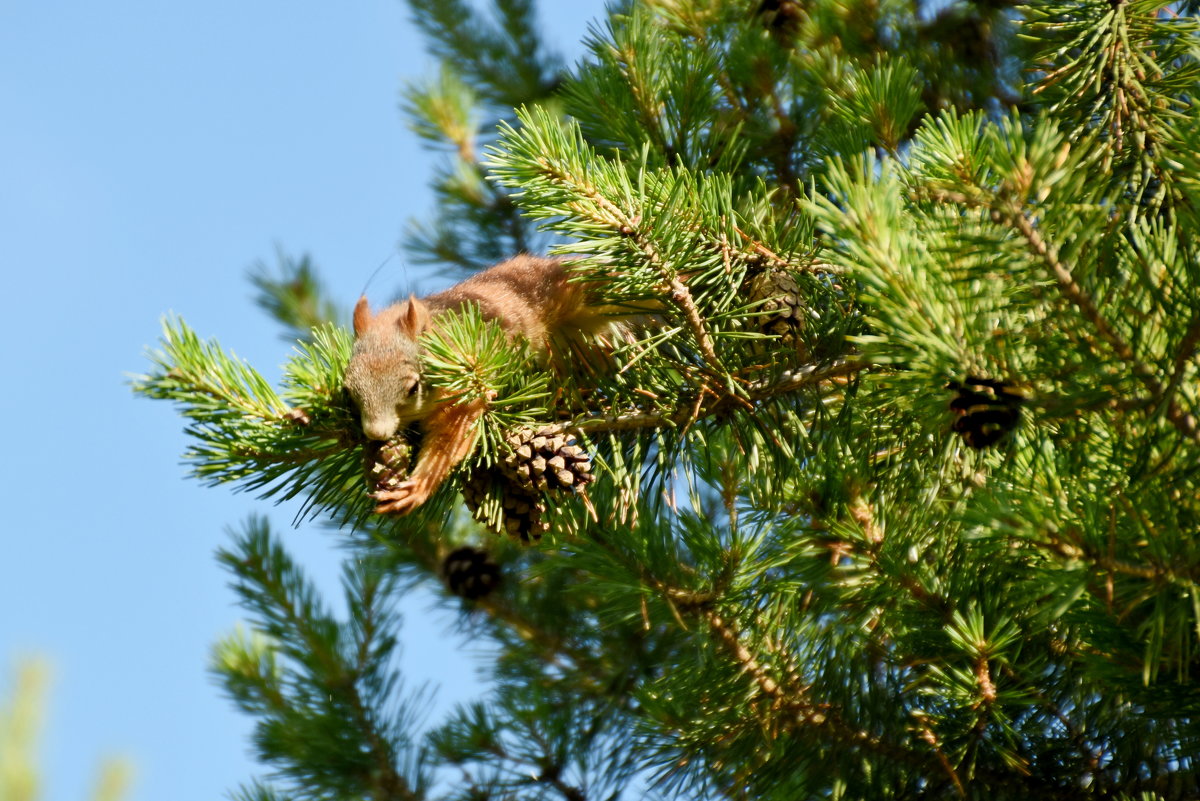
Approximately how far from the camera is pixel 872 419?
1.40 m

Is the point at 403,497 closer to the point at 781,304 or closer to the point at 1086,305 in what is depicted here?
the point at 781,304

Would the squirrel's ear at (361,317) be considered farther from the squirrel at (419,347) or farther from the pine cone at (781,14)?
the pine cone at (781,14)

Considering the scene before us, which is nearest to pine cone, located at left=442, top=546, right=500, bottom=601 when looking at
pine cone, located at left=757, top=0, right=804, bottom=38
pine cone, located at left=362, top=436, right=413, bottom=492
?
pine cone, located at left=362, top=436, right=413, bottom=492

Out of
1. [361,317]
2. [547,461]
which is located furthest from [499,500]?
[361,317]

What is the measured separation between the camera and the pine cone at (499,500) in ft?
4.33

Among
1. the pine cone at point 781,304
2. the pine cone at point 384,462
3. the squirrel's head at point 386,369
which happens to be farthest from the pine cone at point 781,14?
the pine cone at point 384,462

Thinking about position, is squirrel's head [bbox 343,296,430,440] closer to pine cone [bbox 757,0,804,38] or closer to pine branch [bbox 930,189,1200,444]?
pine branch [bbox 930,189,1200,444]

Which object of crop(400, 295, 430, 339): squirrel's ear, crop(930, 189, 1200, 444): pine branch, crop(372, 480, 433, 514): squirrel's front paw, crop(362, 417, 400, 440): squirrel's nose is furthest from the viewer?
crop(400, 295, 430, 339): squirrel's ear

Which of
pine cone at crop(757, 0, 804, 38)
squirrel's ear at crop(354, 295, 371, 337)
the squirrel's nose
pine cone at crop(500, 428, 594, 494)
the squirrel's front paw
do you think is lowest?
the squirrel's front paw

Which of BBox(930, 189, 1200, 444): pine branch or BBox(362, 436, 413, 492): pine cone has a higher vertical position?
BBox(362, 436, 413, 492): pine cone

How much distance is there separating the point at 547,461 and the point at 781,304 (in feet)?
1.16

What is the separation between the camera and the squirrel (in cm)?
125

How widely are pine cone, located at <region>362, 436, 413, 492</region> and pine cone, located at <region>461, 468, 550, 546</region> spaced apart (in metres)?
0.08

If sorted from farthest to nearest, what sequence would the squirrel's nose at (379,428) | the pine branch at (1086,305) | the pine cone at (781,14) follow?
the pine cone at (781,14)
the squirrel's nose at (379,428)
the pine branch at (1086,305)
